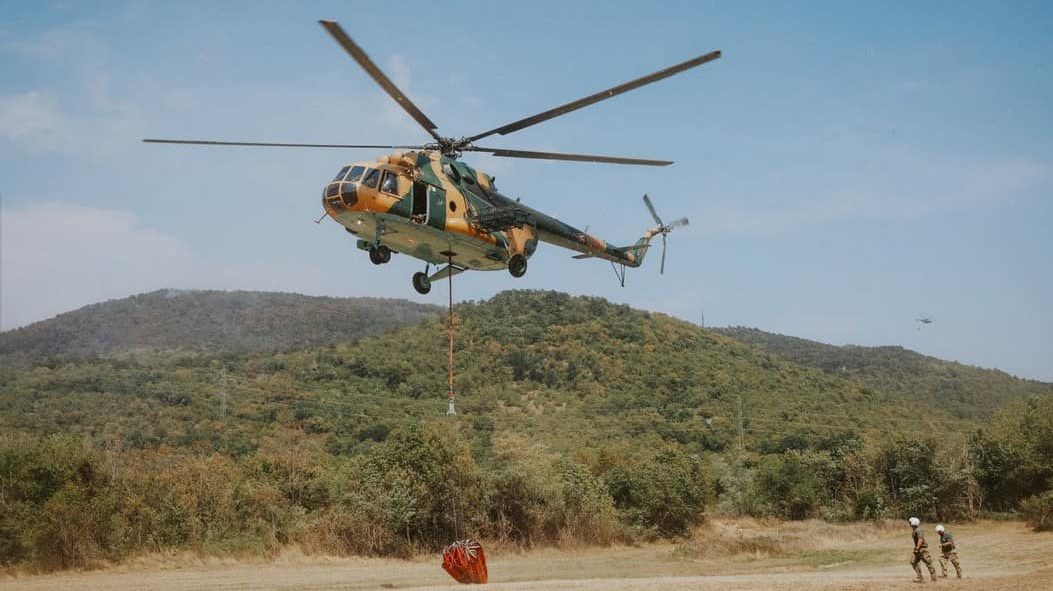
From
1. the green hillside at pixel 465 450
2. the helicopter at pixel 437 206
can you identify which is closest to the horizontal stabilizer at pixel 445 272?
the helicopter at pixel 437 206

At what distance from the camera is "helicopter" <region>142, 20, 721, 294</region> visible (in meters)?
15.7

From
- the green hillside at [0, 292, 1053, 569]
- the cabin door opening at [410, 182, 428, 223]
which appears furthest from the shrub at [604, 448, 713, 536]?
the cabin door opening at [410, 182, 428, 223]

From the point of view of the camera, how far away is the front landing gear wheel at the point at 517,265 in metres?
18.7

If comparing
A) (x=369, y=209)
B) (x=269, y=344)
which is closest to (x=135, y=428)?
(x=369, y=209)

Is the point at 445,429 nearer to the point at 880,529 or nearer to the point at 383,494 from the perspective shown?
the point at 383,494

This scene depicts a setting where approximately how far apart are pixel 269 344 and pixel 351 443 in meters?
101

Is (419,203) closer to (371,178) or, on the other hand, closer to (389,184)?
(389,184)

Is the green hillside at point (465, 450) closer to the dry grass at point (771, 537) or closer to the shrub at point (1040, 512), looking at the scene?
the shrub at point (1040, 512)

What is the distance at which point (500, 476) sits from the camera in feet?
128

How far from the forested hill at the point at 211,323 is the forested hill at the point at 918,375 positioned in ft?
253

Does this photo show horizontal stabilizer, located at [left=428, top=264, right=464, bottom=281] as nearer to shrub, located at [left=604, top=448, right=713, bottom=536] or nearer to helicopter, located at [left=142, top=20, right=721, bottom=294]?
helicopter, located at [left=142, top=20, right=721, bottom=294]

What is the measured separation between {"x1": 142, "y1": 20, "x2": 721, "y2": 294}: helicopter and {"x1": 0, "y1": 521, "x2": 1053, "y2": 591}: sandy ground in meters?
8.19

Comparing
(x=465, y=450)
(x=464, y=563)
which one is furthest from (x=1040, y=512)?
(x=464, y=563)

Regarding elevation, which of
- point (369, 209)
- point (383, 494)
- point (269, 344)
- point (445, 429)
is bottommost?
point (383, 494)
